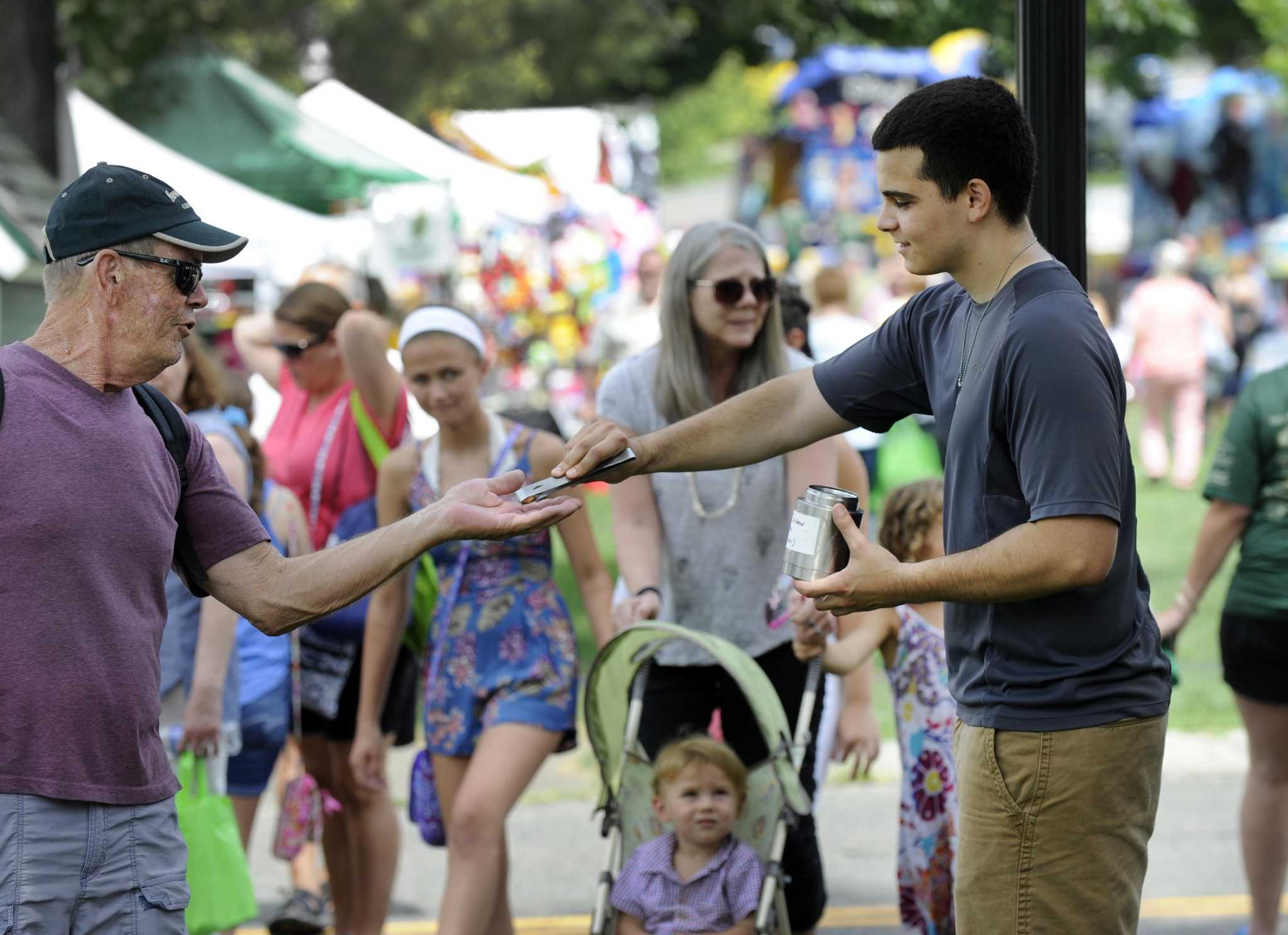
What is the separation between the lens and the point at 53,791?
2.92 meters

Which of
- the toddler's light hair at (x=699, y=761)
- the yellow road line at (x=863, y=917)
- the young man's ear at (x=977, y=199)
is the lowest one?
the yellow road line at (x=863, y=917)

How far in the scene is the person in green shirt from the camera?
5.39 metres

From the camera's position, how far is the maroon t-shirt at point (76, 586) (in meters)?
2.91

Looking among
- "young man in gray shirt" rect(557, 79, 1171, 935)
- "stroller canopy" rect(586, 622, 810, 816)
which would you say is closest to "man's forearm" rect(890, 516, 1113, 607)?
"young man in gray shirt" rect(557, 79, 1171, 935)

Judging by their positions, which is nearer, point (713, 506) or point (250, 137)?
point (713, 506)

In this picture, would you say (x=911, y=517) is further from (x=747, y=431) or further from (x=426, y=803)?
(x=426, y=803)

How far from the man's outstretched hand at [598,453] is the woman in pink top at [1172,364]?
14.2 meters

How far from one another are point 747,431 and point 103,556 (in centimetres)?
149

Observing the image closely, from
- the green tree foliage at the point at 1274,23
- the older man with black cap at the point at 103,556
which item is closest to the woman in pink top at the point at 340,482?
the older man with black cap at the point at 103,556

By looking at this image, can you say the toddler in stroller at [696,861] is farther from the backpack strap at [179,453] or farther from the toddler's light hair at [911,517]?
the backpack strap at [179,453]

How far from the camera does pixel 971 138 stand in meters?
3.12

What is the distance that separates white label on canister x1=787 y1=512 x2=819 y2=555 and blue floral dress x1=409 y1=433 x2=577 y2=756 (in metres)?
1.81

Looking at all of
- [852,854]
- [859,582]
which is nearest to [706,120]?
[852,854]

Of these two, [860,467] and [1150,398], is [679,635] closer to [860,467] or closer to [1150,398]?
[860,467]
